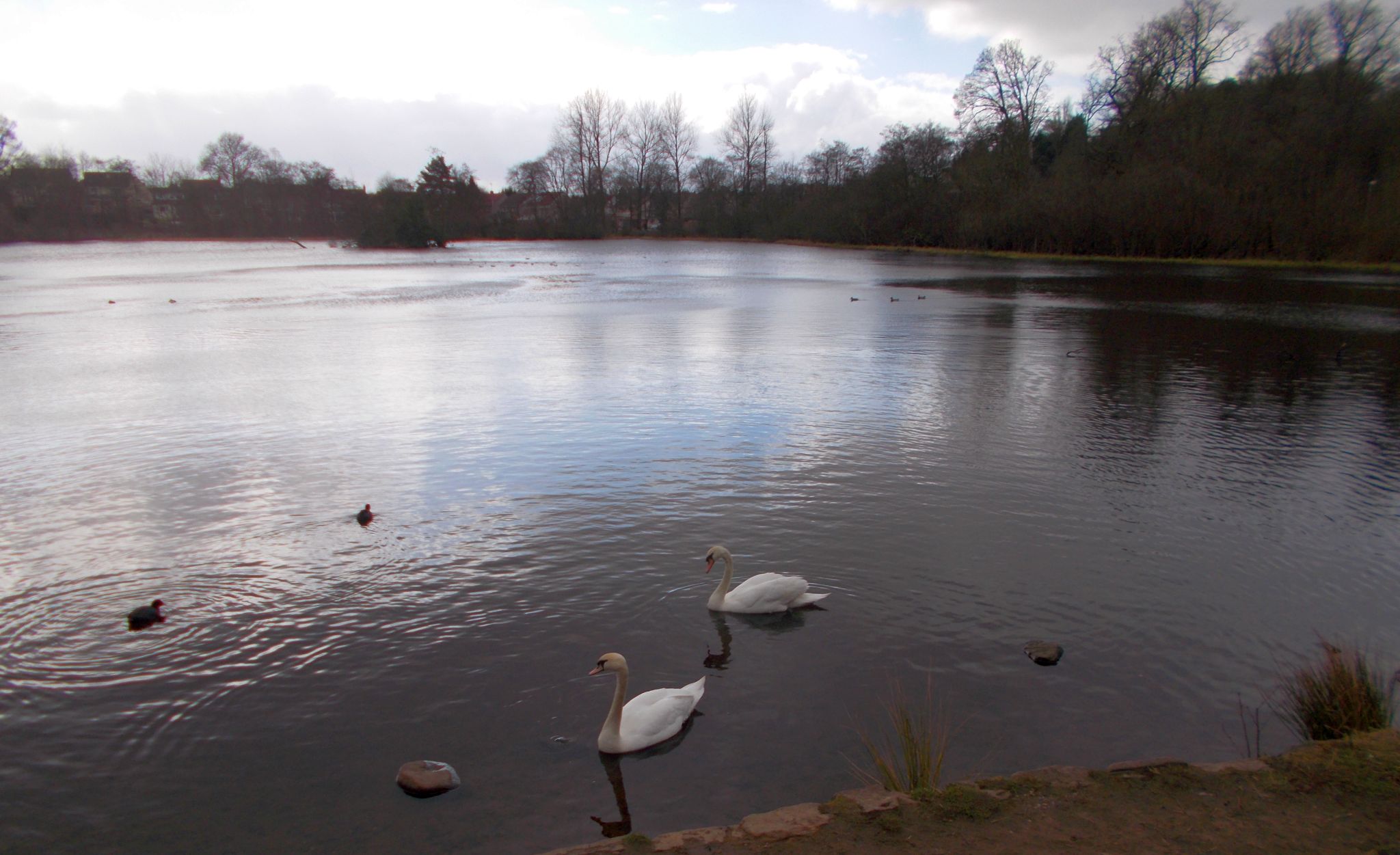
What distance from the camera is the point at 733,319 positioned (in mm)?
25891

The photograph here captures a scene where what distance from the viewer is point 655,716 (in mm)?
4824

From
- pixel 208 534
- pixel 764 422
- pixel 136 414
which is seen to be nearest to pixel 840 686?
pixel 208 534

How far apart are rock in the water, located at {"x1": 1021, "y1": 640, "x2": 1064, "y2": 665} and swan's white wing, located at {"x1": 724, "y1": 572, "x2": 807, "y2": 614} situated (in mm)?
1690

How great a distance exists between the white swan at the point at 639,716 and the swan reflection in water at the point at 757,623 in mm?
959

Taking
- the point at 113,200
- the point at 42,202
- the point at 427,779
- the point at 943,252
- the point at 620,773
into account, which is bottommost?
the point at 620,773

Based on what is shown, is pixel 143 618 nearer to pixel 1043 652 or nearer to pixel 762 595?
pixel 762 595

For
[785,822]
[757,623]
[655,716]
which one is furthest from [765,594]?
[785,822]

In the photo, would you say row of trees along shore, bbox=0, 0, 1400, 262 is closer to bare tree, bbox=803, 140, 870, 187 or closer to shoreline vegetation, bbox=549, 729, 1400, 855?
bare tree, bbox=803, 140, 870, 187

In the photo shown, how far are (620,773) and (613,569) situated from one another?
2.69 m

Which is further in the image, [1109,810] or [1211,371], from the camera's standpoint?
[1211,371]

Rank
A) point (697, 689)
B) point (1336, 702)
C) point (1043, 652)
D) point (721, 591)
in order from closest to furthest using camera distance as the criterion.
Result: point (1336, 702) → point (697, 689) → point (1043, 652) → point (721, 591)

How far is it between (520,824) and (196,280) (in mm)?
42546

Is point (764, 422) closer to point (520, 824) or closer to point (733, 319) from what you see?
point (520, 824)

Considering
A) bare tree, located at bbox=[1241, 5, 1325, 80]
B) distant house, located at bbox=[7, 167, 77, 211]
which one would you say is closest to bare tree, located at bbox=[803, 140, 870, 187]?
bare tree, located at bbox=[1241, 5, 1325, 80]
